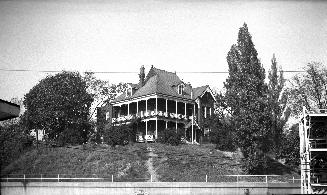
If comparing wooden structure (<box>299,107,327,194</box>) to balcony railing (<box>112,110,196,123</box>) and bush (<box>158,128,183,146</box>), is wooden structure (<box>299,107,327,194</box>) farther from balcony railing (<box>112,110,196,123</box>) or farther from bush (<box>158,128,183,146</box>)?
balcony railing (<box>112,110,196,123</box>)

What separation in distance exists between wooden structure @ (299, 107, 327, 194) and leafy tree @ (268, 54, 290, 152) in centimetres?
476

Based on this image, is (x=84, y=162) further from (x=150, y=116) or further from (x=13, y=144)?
(x=150, y=116)

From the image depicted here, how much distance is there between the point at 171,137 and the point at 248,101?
32.3ft

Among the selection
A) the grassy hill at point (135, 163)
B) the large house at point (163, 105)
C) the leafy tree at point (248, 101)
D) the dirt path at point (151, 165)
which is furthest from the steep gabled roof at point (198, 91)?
the dirt path at point (151, 165)

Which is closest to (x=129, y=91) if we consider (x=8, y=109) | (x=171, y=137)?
(x=171, y=137)

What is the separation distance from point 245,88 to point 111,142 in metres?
14.0

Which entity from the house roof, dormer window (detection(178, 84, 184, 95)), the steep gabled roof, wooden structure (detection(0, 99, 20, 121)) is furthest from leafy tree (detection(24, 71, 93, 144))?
wooden structure (detection(0, 99, 20, 121))

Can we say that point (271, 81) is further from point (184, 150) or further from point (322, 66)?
point (184, 150)

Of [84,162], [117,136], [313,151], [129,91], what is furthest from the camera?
[129,91]

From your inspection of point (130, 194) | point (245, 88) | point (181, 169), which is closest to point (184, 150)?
point (181, 169)

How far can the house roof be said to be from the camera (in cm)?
5137

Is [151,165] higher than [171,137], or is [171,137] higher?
[171,137]

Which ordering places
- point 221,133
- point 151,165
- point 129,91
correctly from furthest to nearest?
point 129,91 < point 221,133 < point 151,165

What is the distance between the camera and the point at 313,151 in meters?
32.5
